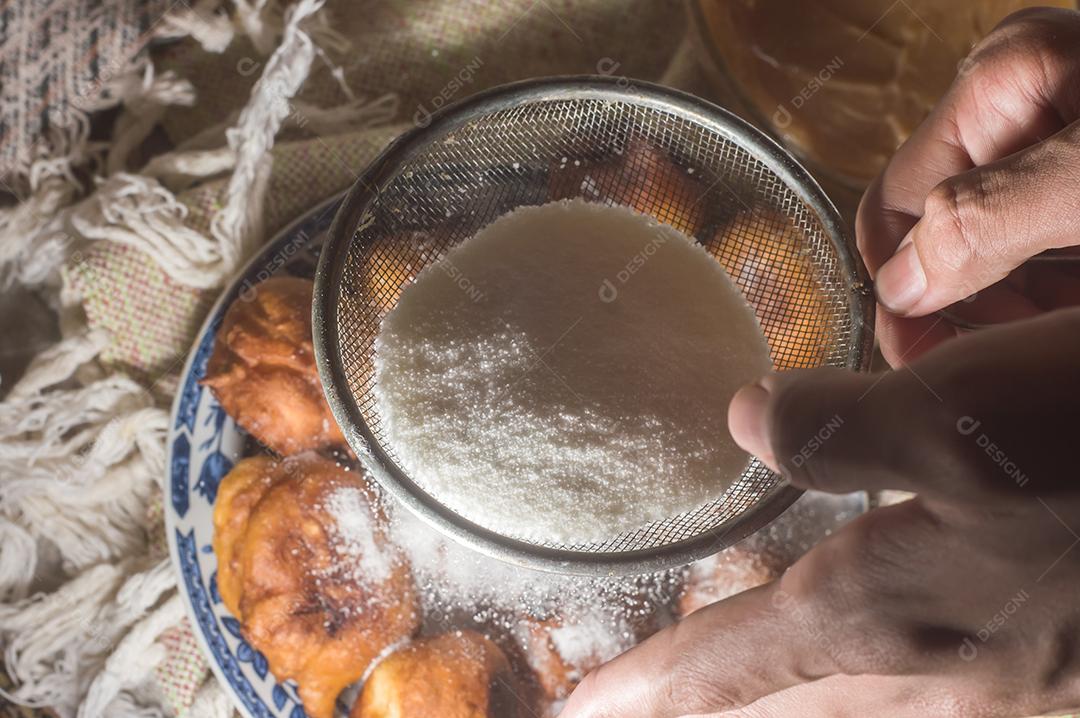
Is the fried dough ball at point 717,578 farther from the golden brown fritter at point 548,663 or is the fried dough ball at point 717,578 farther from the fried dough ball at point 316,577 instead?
the fried dough ball at point 316,577

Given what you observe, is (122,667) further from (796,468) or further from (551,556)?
(796,468)

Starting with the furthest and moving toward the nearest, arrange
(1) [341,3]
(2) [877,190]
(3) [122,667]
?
(1) [341,3], (3) [122,667], (2) [877,190]

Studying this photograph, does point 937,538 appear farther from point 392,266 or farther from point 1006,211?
point 392,266

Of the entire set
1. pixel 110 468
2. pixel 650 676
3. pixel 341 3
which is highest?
pixel 341 3

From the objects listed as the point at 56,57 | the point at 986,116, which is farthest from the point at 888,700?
the point at 56,57

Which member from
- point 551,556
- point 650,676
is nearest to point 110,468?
point 551,556

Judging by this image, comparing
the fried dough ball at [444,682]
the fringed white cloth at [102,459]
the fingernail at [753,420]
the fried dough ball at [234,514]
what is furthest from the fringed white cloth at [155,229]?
the fingernail at [753,420]
